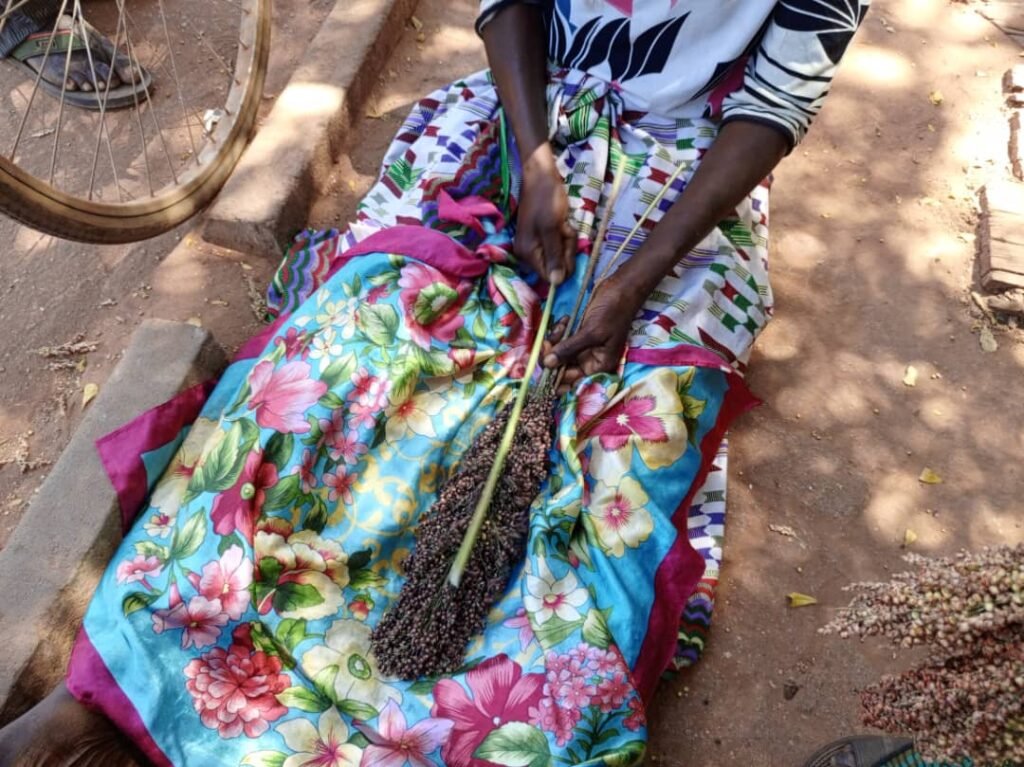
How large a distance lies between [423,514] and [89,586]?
763 mm

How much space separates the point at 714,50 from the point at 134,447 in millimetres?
1616

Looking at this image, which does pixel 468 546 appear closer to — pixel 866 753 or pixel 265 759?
pixel 265 759

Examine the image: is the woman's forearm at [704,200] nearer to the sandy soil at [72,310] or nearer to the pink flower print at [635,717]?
the pink flower print at [635,717]

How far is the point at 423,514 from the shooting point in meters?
1.65

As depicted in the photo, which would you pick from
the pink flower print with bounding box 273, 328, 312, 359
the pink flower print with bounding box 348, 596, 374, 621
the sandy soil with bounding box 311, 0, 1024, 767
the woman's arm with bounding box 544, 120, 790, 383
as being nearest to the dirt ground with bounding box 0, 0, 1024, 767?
the sandy soil with bounding box 311, 0, 1024, 767

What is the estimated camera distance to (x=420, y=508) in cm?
168

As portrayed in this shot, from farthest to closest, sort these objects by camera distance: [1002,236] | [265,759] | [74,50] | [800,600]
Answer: [74,50], [1002,236], [800,600], [265,759]

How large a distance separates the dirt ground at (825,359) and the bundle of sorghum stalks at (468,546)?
0.54 m

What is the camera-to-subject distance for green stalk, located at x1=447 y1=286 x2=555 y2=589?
1.52m

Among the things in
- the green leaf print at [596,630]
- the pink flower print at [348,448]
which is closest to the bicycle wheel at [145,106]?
the pink flower print at [348,448]

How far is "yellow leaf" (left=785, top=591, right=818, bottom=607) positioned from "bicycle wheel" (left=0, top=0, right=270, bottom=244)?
196cm

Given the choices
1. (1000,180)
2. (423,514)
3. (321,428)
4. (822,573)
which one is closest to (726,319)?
(822,573)

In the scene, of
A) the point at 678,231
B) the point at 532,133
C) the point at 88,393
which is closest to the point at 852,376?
the point at 678,231

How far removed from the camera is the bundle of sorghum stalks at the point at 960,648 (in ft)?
2.77
